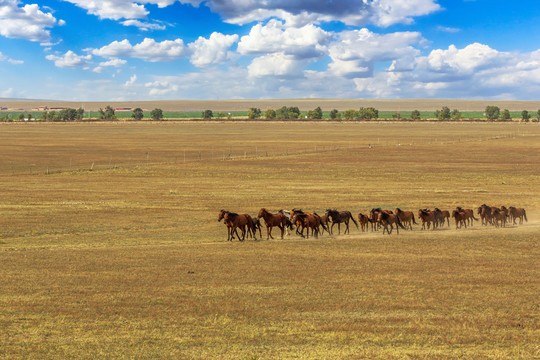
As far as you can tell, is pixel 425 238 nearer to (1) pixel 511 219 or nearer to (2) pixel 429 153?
(1) pixel 511 219

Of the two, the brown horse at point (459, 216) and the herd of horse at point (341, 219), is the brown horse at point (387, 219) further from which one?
the brown horse at point (459, 216)

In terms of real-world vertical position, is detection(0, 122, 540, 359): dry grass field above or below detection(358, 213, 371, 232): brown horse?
below

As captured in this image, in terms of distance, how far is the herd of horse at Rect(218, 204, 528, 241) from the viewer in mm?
25859

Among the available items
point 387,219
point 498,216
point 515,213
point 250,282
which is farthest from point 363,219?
point 250,282

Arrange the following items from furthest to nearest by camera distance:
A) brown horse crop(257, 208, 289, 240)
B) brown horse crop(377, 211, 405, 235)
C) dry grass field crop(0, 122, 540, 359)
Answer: brown horse crop(377, 211, 405, 235) < brown horse crop(257, 208, 289, 240) < dry grass field crop(0, 122, 540, 359)

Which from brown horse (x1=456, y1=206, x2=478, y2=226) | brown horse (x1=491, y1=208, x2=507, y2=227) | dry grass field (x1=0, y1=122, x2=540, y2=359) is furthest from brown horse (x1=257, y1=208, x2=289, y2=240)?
brown horse (x1=491, y1=208, x2=507, y2=227)

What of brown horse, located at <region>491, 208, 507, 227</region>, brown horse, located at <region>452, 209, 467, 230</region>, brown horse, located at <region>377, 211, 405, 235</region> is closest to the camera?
brown horse, located at <region>377, 211, 405, 235</region>

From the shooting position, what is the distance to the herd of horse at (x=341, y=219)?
25.9 meters

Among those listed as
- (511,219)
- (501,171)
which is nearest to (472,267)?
(511,219)


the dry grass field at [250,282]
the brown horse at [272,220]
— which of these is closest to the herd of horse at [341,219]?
the brown horse at [272,220]

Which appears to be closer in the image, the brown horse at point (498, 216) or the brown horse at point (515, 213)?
the brown horse at point (498, 216)

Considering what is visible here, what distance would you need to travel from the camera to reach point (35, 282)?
17750 millimetres

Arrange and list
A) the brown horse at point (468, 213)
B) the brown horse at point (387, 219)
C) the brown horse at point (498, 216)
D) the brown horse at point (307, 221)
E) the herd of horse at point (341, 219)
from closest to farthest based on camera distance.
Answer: the herd of horse at point (341, 219), the brown horse at point (307, 221), the brown horse at point (387, 219), the brown horse at point (468, 213), the brown horse at point (498, 216)

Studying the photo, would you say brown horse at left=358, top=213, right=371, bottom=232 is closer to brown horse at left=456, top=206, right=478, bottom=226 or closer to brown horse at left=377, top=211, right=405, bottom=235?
brown horse at left=377, top=211, right=405, bottom=235
